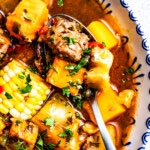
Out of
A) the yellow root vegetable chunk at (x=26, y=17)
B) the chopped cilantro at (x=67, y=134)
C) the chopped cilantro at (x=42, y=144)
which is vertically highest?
the yellow root vegetable chunk at (x=26, y=17)

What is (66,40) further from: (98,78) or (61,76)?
(98,78)

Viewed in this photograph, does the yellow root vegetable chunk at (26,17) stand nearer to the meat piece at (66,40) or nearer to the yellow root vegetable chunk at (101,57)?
the meat piece at (66,40)

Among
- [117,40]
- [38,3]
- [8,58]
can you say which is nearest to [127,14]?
[117,40]

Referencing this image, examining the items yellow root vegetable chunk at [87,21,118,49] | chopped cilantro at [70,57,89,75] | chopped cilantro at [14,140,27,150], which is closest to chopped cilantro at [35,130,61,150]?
chopped cilantro at [14,140,27,150]

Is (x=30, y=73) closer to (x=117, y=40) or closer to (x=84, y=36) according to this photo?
(x=84, y=36)

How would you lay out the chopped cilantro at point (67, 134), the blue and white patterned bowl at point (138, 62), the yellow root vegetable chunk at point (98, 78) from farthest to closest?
1. the blue and white patterned bowl at point (138, 62)
2. the chopped cilantro at point (67, 134)
3. the yellow root vegetable chunk at point (98, 78)

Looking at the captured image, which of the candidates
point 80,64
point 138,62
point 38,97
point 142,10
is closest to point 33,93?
point 38,97

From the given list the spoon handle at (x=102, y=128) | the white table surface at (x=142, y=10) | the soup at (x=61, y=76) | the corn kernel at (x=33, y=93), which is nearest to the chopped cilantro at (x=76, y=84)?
the soup at (x=61, y=76)
